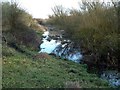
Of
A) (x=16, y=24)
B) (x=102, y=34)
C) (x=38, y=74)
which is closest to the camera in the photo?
(x=38, y=74)

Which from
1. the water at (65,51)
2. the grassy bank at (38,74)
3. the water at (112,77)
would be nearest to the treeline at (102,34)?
the water at (65,51)

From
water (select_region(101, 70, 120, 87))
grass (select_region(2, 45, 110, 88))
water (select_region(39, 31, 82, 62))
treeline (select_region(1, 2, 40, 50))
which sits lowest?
water (select_region(101, 70, 120, 87))

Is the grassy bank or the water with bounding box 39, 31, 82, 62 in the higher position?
the water with bounding box 39, 31, 82, 62

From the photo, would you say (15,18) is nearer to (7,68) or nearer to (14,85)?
(7,68)

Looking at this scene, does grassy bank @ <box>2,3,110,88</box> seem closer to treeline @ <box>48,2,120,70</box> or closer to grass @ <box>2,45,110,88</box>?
grass @ <box>2,45,110,88</box>

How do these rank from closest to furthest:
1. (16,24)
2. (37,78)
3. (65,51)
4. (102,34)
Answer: (37,78) < (102,34) < (65,51) < (16,24)

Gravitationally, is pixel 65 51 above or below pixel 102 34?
below

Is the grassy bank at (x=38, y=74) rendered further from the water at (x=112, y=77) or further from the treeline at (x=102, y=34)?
the treeline at (x=102, y=34)

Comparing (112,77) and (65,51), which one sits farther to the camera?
(65,51)

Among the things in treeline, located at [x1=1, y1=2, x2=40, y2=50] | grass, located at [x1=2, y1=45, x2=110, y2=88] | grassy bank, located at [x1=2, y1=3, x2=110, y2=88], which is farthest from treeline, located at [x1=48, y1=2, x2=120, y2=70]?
treeline, located at [x1=1, y1=2, x2=40, y2=50]

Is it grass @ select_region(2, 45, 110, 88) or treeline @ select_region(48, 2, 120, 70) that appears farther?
treeline @ select_region(48, 2, 120, 70)

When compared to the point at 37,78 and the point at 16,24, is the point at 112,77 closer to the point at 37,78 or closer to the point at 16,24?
the point at 37,78

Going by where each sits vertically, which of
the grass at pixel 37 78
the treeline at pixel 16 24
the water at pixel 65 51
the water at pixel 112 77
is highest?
the treeline at pixel 16 24

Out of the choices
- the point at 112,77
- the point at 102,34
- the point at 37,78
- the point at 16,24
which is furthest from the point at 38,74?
the point at 16,24
